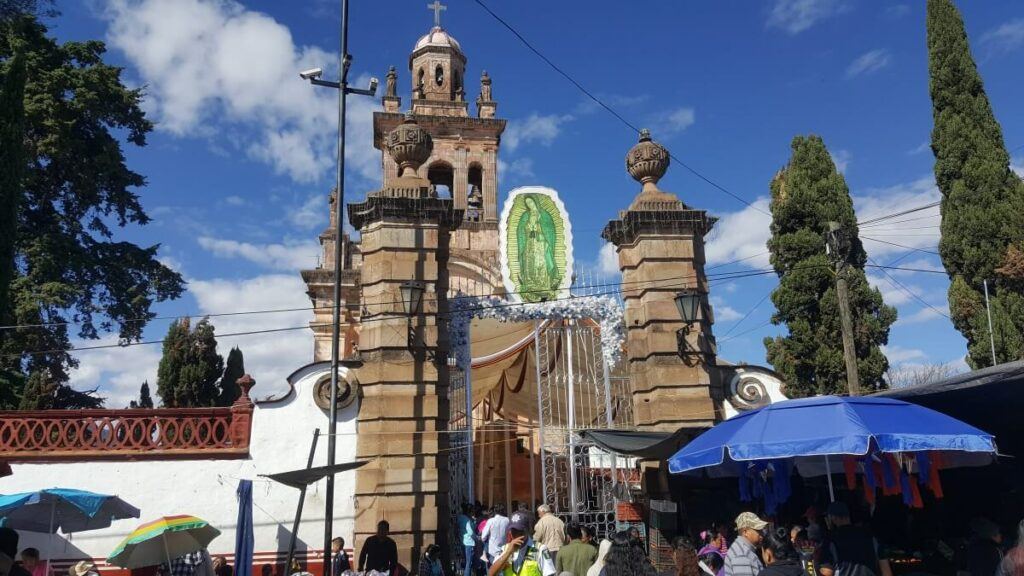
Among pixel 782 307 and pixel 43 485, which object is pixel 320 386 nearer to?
pixel 43 485

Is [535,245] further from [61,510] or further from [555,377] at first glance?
[61,510]

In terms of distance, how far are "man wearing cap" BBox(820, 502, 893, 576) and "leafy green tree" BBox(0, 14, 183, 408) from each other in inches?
817

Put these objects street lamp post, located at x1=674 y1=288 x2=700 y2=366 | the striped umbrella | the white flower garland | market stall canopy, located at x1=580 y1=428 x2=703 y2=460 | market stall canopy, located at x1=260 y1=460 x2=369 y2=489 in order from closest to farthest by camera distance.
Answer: market stall canopy, located at x1=260 y1=460 x2=369 y2=489 < the striped umbrella < market stall canopy, located at x1=580 y1=428 x2=703 y2=460 < street lamp post, located at x1=674 y1=288 x2=700 y2=366 < the white flower garland

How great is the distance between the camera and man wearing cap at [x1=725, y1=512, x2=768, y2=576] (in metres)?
5.65

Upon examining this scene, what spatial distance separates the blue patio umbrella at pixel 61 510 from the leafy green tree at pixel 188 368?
11.2m

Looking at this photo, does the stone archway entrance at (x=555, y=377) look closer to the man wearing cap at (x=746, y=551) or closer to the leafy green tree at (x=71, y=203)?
the man wearing cap at (x=746, y=551)

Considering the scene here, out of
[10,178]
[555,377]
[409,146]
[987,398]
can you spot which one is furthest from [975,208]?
[10,178]

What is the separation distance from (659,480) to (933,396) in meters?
4.74

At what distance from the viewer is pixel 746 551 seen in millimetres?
5719

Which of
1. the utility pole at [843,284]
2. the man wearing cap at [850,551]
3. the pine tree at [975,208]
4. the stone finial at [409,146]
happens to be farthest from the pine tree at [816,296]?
the man wearing cap at [850,551]

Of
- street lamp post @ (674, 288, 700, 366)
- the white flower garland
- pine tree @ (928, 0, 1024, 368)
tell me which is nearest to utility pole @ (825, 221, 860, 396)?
street lamp post @ (674, 288, 700, 366)

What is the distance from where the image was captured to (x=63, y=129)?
22.4 m

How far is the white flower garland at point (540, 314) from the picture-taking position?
1229cm

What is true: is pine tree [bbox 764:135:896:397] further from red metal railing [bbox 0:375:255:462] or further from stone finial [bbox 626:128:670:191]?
red metal railing [bbox 0:375:255:462]
